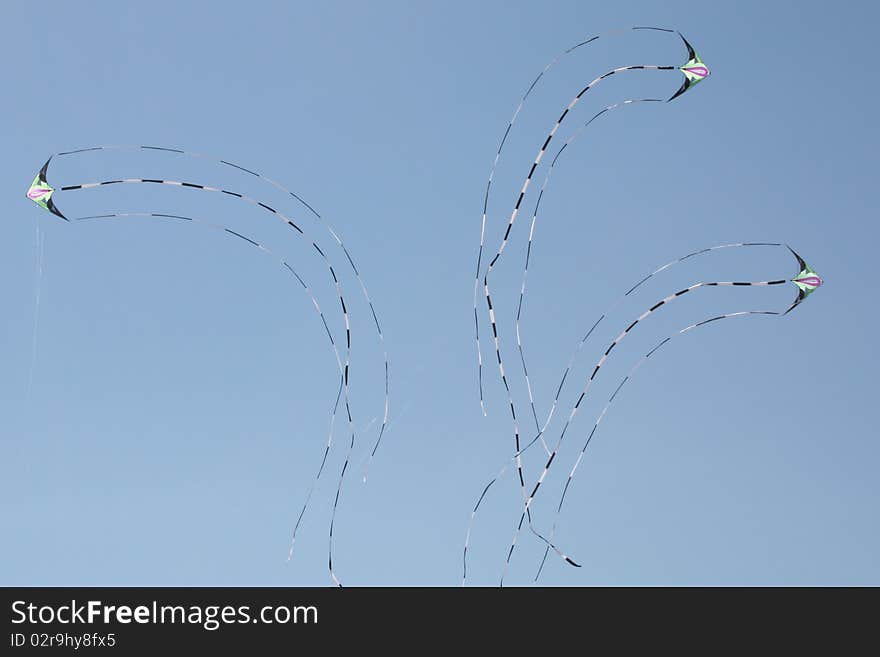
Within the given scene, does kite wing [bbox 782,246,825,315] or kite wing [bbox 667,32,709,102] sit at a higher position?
kite wing [bbox 667,32,709,102]

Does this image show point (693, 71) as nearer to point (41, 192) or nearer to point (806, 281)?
point (806, 281)

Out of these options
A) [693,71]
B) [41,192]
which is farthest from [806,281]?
[41,192]

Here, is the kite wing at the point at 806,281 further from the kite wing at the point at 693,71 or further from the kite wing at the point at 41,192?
the kite wing at the point at 41,192

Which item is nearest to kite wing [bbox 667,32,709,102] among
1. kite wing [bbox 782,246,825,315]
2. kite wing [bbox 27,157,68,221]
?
kite wing [bbox 782,246,825,315]

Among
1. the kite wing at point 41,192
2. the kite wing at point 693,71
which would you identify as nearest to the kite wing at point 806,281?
the kite wing at point 693,71

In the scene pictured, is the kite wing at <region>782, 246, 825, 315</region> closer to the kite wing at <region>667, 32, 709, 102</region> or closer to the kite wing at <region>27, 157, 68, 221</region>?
the kite wing at <region>667, 32, 709, 102</region>

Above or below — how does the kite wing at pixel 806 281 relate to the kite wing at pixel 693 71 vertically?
below
